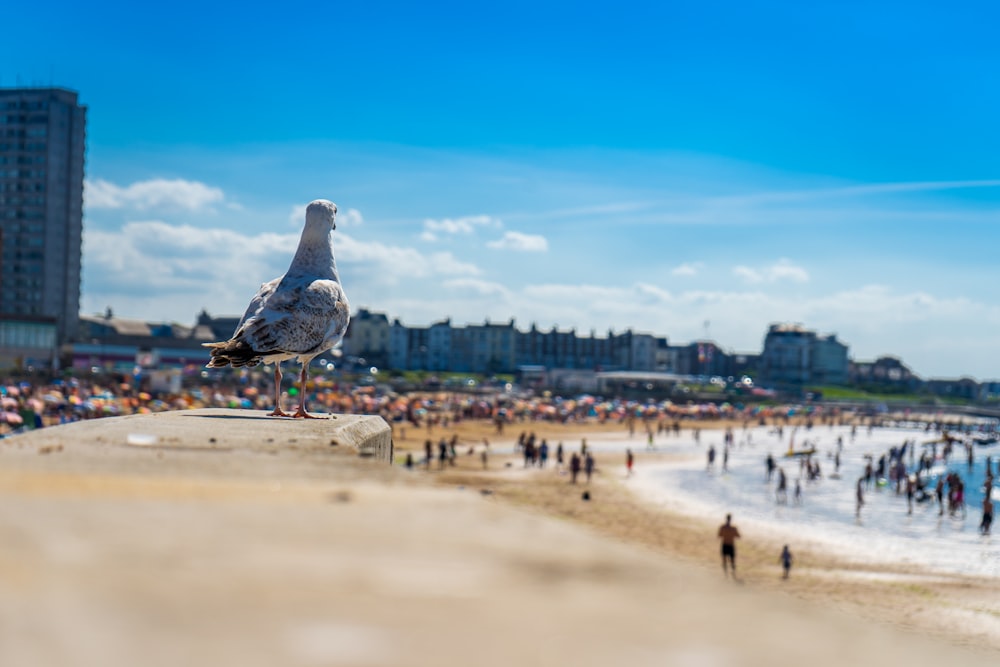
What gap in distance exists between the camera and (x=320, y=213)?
7.71 meters

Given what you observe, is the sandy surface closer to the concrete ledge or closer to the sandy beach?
the concrete ledge

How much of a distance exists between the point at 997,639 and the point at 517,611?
832 inches

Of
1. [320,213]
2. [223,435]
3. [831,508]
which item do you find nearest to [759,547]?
[831,508]

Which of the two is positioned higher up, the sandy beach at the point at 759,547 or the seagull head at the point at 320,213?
the seagull head at the point at 320,213

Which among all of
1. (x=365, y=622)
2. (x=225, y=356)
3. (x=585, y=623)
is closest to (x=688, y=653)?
(x=585, y=623)

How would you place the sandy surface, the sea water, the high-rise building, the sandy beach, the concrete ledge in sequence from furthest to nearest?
the high-rise building → the sea water → the sandy beach → the concrete ledge → the sandy surface

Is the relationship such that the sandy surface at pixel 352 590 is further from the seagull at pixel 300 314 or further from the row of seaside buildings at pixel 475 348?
the row of seaside buildings at pixel 475 348

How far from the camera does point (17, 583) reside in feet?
5.36

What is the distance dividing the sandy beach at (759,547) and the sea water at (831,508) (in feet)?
0.66

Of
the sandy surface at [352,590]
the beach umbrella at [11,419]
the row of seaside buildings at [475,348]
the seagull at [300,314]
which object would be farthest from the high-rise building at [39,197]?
the sandy surface at [352,590]

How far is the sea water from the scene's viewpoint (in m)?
29.7

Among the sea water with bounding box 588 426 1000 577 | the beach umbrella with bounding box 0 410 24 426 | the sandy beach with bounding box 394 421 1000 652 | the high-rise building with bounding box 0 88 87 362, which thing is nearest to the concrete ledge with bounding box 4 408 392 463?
the sandy beach with bounding box 394 421 1000 652

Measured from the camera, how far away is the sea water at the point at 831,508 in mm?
29703

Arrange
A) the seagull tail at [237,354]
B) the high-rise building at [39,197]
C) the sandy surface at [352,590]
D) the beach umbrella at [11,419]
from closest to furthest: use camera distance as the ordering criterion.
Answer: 1. the sandy surface at [352,590]
2. the seagull tail at [237,354]
3. the beach umbrella at [11,419]
4. the high-rise building at [39,197]
